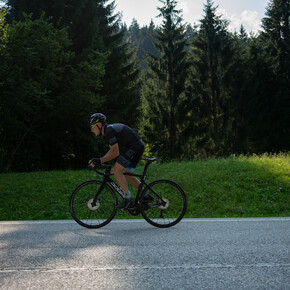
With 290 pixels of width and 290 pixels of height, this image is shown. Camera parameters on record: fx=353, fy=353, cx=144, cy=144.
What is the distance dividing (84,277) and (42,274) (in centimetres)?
48

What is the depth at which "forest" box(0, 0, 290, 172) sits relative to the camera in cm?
1712

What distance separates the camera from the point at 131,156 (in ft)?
20.6

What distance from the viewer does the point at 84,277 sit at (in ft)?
11.9

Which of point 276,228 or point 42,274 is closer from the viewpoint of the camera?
point 42,274

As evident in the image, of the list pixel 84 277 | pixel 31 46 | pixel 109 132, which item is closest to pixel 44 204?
pixel 109 132

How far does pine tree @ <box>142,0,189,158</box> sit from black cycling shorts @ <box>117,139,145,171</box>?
77.6 ft

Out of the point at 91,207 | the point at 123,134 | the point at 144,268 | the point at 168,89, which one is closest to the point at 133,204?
the point at 91,207

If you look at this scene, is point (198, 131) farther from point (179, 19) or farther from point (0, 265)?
point (0, 265)

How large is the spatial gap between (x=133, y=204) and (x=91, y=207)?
2.52 ft

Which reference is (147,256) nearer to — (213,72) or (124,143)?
Answer: (124,143)

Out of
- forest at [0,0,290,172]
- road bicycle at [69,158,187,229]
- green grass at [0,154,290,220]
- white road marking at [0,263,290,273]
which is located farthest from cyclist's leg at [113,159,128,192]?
forest at [0,0,290,172]

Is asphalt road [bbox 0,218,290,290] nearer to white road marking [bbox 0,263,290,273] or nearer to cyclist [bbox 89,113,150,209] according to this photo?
white road marking [bbox 0,263,290,273]

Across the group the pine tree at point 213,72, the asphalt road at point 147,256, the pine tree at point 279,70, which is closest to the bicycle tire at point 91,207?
the asphalt road at point 147,256

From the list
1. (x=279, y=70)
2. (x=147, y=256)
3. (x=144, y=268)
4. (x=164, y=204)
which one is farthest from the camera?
(x=279, y=70)
